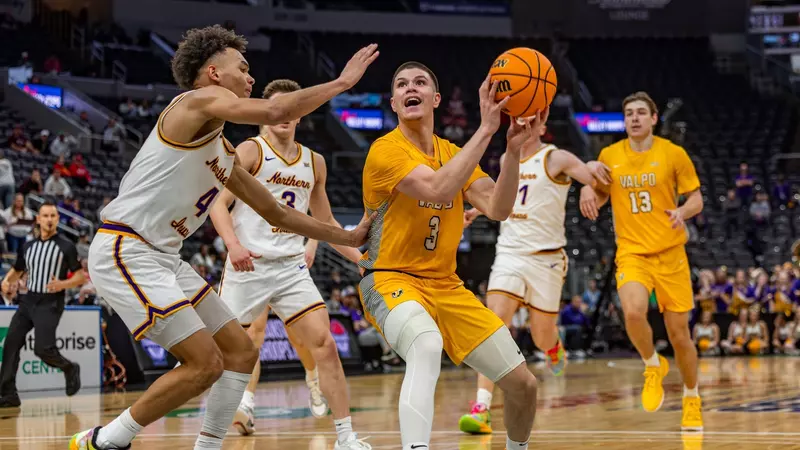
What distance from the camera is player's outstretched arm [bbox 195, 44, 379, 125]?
4633mm

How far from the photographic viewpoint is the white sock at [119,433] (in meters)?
5.04

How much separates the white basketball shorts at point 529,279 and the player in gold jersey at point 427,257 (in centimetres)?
327

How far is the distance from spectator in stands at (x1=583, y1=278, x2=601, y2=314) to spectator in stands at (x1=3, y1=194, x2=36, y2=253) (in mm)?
11260

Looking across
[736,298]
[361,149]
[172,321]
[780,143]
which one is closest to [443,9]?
[361,149]

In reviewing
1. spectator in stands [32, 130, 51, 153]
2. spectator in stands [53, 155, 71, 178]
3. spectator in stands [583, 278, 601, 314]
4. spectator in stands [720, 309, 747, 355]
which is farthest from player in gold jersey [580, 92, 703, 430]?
spectator in stands [32, 130, 51, 153]

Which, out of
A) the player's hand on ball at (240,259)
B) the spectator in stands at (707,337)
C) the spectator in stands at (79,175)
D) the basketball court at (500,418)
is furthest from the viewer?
the spectator in stands at (79,175)

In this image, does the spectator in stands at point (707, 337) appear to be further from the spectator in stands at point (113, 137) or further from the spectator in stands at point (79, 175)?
the spectator in stands at point (113, 137)

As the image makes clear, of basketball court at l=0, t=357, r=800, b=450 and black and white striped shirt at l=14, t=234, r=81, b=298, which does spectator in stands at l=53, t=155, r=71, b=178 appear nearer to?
basketball court at l=0, t=357, r=800, b=450

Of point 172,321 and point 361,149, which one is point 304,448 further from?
point 361,149

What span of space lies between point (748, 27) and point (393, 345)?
33.7m

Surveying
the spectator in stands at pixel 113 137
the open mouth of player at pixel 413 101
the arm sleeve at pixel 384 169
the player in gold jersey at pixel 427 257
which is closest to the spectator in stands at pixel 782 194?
the spectator in stands at pixel 113 137

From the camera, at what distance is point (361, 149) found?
106ft

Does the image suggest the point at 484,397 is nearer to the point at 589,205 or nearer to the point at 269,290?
the point at 589,205

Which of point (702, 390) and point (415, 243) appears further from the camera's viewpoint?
point (702, 390)
